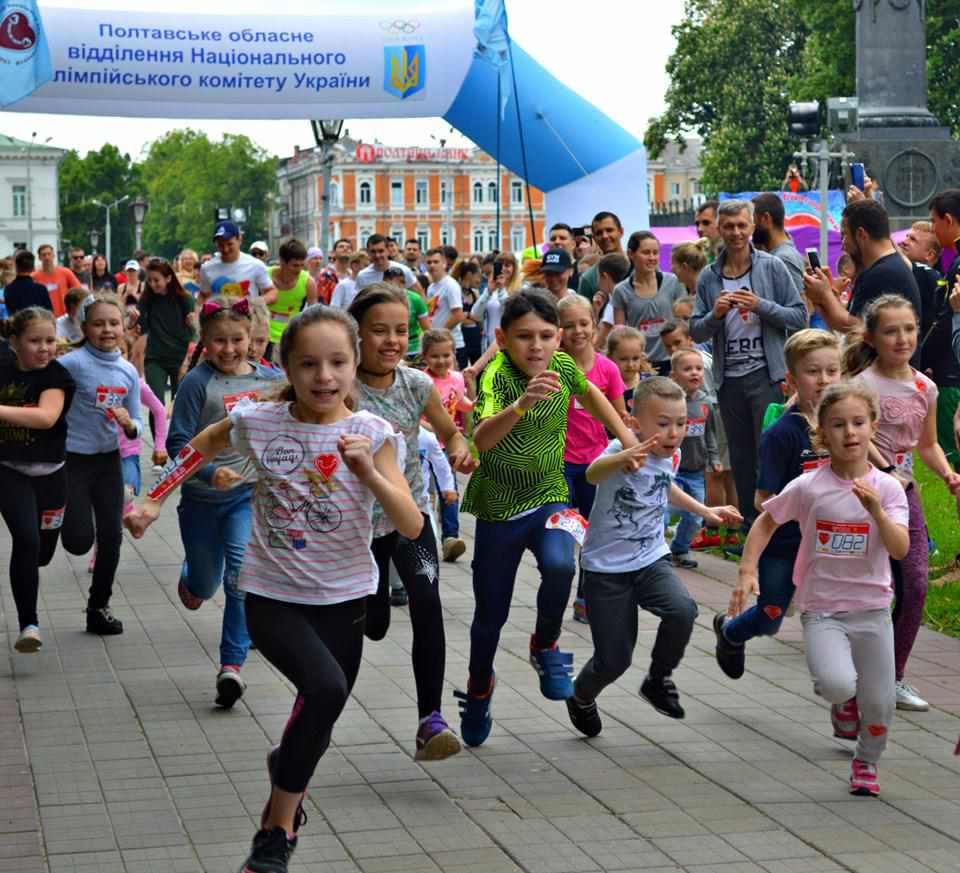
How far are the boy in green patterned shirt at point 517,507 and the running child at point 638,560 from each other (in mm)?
108

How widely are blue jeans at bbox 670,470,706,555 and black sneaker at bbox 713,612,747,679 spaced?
328 cm

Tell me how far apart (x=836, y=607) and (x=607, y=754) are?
3.41 feet

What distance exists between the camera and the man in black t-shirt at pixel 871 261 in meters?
8.70

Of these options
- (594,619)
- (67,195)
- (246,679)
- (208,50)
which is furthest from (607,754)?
(67,195)

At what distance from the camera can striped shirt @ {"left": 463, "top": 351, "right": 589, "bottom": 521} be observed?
6.77 metres

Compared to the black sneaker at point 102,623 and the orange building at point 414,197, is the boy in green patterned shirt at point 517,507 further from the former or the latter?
the orange building at point 414,197

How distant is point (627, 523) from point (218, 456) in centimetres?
207

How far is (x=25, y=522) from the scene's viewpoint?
8.55 meters

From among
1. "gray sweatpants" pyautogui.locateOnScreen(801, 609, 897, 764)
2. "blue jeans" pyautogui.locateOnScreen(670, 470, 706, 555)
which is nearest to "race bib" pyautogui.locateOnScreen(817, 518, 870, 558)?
"gray sweatpants" pyautogui.locateOnScreen(801, 609, 897, 764)

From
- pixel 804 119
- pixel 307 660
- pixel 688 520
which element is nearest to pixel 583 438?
pixel 688 520

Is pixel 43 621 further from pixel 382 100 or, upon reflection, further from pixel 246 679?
pixel 382 100

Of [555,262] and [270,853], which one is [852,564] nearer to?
[270,853]

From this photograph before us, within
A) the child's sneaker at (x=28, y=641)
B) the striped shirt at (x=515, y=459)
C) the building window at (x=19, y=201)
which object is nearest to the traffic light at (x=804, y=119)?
the child's sneaker at (x=28, y=641)

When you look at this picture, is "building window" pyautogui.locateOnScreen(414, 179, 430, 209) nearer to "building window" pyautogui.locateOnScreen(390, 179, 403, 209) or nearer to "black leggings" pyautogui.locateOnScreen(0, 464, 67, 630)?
"building window" pyautogui.locateOnScreen(390, 179, 403, 209)
